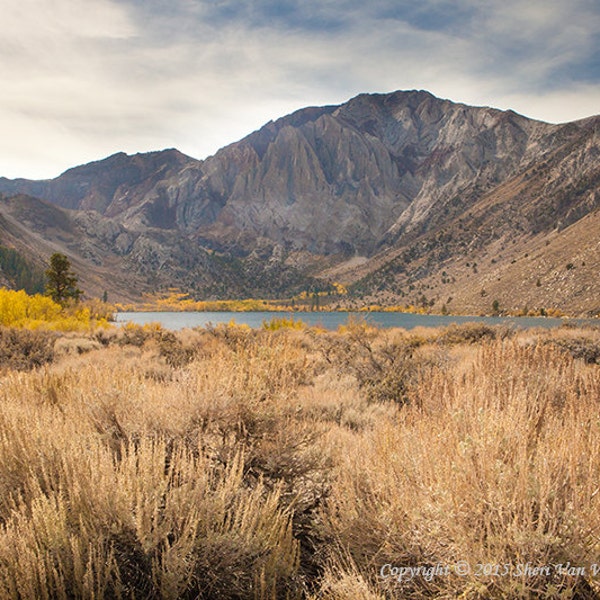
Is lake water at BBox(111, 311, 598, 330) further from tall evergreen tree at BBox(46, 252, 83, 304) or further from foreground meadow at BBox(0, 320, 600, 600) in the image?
foreground meadow at BBox(0, 320, 600, 600)

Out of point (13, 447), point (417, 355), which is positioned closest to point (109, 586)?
point (13, 447)

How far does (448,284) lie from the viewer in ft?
462

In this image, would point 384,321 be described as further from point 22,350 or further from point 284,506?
point 284,506

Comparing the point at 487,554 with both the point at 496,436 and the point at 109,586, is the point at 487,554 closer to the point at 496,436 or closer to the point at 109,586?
the point at 496,436

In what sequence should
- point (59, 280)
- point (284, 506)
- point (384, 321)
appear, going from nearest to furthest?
point (284, 506)
point (59, 280)
point (384, 321)

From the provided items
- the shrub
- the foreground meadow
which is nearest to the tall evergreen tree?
the shrub

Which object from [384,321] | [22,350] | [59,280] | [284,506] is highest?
[59,280]

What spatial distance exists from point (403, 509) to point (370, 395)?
535 centimetres

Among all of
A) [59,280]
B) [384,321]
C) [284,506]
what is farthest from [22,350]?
[384,321]

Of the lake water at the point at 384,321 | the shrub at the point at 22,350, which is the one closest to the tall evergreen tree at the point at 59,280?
the lake water at the point at 384,321

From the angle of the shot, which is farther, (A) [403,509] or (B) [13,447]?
(B) [13,447]

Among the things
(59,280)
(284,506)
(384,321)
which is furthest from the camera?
(384,321)

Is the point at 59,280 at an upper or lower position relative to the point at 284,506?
upper

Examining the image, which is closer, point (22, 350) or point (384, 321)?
point (22, 350)
